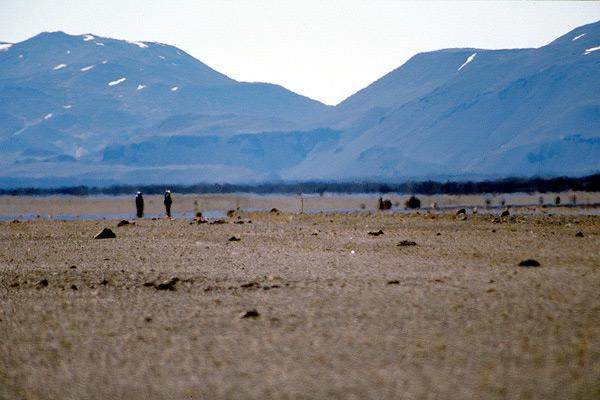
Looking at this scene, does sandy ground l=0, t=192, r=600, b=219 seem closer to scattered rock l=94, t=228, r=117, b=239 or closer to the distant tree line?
the distant tree line

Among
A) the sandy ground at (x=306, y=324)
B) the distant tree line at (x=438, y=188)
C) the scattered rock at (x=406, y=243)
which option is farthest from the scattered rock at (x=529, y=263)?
the distant tree line at (x=438, y=188)

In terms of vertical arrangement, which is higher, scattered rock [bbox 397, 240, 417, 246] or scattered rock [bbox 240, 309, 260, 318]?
scattered rock [bbox 397, 240, 417, 246]

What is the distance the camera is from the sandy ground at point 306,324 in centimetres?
884

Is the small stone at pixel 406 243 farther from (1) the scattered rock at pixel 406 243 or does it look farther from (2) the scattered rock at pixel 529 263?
(2) the scattered rock at pixel 529 263

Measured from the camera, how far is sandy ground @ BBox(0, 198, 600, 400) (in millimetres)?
8844

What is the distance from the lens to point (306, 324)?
1160 centimetres

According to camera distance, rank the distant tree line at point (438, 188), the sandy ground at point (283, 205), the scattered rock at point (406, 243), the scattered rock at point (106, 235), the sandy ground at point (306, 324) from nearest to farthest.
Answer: the sandy ground at point (306, 324) < the scattered rock at point (406, 243) < the scattered rock at point (106, 235) < the sandy ground at point (283, 205) < the distant tree line at point (438, 188)

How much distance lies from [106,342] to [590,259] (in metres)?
10.4

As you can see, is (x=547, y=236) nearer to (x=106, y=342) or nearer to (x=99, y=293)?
(x=99, y=293)

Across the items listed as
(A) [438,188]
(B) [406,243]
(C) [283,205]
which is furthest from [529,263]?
(A) [438,188]

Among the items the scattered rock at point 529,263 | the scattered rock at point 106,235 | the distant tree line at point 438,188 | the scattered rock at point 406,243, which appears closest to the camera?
the scattered rock at point 529,263

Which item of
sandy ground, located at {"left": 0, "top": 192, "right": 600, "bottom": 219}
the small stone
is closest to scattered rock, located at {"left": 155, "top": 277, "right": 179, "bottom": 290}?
the small stone

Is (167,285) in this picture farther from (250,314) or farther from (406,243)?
(406,243)

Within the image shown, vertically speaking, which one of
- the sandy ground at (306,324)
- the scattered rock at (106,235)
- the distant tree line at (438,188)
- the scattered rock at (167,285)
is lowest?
the sandy ground at (306,324)
